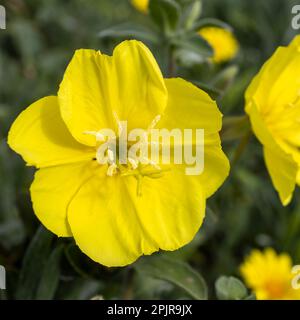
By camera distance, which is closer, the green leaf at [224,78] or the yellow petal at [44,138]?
the yellow petal at [44,138]

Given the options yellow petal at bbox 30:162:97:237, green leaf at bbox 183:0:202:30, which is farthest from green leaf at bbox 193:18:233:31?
yellow petal at bbox 30:162:97:237

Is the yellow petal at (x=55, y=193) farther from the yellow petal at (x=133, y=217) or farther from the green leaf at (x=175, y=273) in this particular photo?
the green leaf at (x=175, y=273)

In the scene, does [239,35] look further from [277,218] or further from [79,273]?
[79,273]

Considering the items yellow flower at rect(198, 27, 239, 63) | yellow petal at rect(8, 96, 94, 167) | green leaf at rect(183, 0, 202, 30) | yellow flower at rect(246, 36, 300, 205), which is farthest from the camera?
yellow flower at rect(198, 27, 239, 63)

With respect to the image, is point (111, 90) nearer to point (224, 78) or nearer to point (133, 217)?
point (133, 217)

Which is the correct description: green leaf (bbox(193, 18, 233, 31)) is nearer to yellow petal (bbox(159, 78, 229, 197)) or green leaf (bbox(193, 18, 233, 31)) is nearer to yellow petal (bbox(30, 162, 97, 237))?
yellow petal (bbox(159, 78, 229, 197))

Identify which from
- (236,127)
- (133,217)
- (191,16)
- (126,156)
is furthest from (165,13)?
(133,217)

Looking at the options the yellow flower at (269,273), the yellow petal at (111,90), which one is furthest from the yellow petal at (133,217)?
the yellow flower at (269,273)
